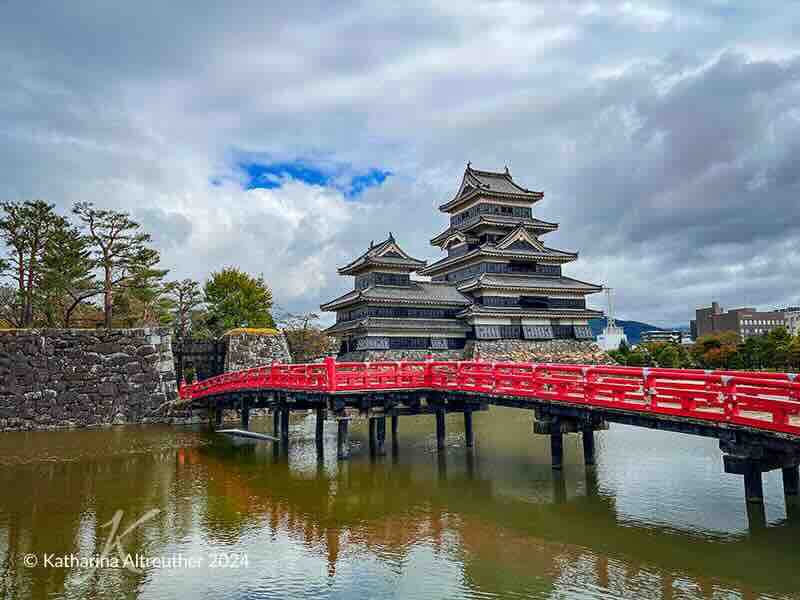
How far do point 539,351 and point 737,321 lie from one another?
330 feet

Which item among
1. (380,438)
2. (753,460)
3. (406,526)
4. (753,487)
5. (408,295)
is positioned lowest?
(406,526)

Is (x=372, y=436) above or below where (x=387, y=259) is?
below

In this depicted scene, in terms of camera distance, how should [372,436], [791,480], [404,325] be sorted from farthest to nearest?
[404,325] < [372,436] < [791,480]

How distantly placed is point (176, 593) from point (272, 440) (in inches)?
663

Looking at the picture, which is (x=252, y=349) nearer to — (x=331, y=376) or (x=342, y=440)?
(x=342, y=440)

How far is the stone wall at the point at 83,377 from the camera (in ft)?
103

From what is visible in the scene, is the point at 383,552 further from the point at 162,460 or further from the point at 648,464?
the point at 162,460

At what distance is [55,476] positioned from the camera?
768 inches

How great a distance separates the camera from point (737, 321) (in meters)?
126

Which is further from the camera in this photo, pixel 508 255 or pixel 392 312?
pixel 508 255

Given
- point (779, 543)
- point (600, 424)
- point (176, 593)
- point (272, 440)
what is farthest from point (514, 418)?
point (176, 593)

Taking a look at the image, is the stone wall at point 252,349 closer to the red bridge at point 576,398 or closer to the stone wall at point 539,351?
the red bridge at point 576,398

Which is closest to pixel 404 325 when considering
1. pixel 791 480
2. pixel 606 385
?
pixel 606 385

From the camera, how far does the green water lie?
10141 mm
